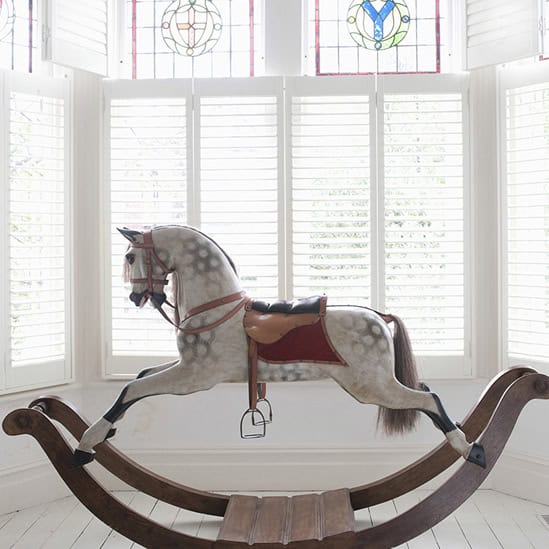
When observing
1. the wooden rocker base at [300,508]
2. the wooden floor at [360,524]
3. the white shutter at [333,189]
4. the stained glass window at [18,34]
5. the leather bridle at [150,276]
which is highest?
the stained glass window at [18,34]

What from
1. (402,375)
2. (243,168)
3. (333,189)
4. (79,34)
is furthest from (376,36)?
(402,375)

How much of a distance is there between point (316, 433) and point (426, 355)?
0.70m

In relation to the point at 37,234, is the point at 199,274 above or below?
below

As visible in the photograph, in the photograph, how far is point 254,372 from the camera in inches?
107

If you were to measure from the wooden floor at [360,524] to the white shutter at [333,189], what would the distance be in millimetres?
1123

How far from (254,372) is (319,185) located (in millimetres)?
1332

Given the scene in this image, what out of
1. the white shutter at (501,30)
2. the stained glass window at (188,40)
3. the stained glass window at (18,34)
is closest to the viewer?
the white shutter at (501,30)

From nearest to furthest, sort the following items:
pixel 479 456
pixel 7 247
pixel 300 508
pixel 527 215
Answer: pixel 479 456 → pixel 300 508 → pixel 7 247 → pixel 527 215

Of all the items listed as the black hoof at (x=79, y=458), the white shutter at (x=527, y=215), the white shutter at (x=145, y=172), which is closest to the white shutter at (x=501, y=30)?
the white shutter at (x=527, y=215)

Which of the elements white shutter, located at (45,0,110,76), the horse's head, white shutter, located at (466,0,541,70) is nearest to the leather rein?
the horse's head

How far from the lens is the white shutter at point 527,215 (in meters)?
3.53

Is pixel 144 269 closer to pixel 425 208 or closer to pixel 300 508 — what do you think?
pixel 300 508

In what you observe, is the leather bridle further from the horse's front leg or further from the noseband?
the horse's front leg

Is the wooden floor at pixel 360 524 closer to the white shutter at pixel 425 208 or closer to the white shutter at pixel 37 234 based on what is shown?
the white shutter at pixel 37 234
